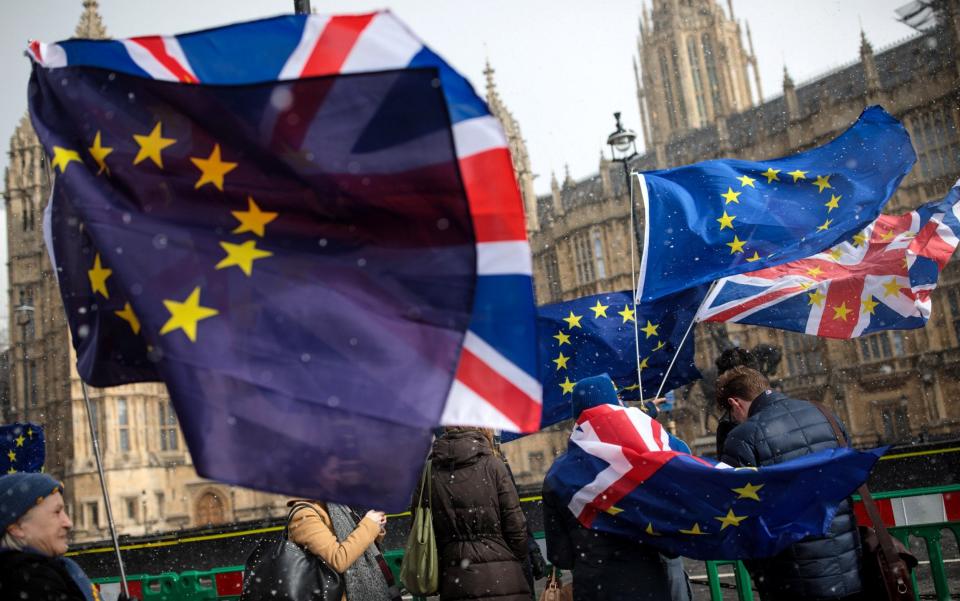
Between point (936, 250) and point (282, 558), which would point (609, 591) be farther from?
point (936, 250)

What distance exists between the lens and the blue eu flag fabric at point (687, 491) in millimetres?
4070

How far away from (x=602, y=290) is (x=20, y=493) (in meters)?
38.0

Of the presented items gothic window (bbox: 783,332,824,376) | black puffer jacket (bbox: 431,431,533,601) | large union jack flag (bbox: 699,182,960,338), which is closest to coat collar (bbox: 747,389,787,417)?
black puffer jacket (bbox: 431,431,533,601)

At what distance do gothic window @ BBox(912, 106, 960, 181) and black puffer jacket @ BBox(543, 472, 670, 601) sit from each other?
31.2 m

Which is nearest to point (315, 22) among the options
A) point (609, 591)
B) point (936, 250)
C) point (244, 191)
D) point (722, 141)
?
point (244, 191)

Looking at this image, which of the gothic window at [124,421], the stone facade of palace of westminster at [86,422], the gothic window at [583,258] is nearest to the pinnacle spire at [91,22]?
the stone facade of palace of westminster at [86,422]

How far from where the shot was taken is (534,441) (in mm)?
42781

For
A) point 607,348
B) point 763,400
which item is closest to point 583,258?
point 607,348

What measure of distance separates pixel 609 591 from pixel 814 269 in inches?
164

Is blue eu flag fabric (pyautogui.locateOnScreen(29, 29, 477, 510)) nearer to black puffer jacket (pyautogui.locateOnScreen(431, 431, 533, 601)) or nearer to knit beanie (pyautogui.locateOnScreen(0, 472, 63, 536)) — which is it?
knit beanie (pyautogui.locateOnScreen(0, 472, 63, 536))

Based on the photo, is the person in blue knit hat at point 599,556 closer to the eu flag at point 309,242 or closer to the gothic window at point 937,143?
the eu flag at point 309,242

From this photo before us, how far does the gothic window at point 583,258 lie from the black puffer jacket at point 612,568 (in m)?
37.8

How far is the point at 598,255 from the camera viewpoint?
41.8 meters

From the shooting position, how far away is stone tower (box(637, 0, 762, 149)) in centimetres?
7144
